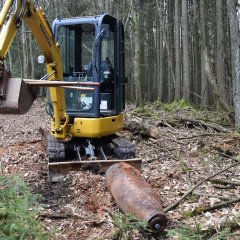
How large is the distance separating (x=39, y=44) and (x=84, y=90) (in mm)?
1320

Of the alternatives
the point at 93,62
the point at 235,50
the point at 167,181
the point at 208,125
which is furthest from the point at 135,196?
the point at 208,125

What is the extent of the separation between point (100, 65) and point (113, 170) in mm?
2520

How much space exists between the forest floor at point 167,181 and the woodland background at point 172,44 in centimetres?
135

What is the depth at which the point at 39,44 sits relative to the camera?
23.8 feet

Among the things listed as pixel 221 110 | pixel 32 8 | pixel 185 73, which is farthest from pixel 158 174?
pixel 185 73

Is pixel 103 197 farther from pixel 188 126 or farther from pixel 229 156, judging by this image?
pixel 188 126

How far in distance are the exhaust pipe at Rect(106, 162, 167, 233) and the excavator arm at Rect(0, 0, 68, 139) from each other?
6.76ft

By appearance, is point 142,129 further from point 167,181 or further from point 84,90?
point 167,181

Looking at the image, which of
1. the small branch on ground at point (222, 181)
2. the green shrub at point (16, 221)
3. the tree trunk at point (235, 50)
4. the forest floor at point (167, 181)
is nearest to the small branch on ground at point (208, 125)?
the forest floor at point (167, 181)

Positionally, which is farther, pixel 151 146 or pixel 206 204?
pixel 151 146

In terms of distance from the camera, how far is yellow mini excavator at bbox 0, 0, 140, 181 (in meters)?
7.43

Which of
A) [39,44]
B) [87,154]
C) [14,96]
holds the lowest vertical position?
[87,154]

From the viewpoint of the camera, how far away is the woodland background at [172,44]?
17389mm

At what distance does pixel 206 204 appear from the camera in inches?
227
